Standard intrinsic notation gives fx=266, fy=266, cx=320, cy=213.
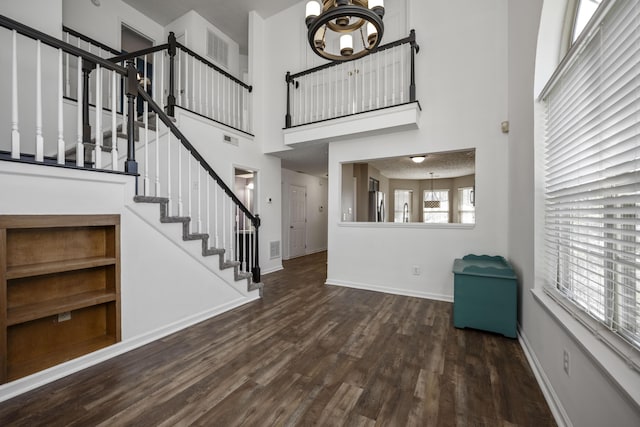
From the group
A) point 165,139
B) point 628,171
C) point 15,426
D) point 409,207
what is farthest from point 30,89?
point 409,207

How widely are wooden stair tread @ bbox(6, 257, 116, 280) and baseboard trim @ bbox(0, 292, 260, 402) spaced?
0.71 m

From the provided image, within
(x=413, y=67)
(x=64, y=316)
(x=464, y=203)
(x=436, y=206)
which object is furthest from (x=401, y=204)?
(x=64, y=316)

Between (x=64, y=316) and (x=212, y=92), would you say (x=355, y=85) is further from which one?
(x=64, y=316)

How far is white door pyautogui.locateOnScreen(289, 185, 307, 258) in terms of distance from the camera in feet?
24.1

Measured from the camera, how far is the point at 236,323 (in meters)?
2.97

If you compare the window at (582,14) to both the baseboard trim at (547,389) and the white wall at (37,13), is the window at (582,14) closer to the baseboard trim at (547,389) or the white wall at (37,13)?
the baseboard trim at (547,389)

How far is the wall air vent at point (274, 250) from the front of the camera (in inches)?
219

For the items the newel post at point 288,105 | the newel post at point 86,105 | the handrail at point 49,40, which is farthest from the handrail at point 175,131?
the newel post at point 288,105

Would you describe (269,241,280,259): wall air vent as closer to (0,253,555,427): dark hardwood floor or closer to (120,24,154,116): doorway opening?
(0,253,555,427): dark hardwood floor

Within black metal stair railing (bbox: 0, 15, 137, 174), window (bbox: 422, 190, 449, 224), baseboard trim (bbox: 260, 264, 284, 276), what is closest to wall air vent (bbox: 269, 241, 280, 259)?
baseboard trim (bbox: 260, 264, 284, 276)

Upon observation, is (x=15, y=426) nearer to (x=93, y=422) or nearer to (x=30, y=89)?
(x=93, y=422)

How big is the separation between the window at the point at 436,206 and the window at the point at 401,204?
60 cm

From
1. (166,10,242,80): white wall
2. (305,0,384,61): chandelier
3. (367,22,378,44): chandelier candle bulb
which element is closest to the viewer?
(305,0,384,61): chandelier

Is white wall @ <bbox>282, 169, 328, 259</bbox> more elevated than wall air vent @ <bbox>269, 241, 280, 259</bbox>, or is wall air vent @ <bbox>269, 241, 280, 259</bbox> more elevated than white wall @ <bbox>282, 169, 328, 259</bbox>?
white wall @ <bbox>282, 169, 328, 259</bbox>
